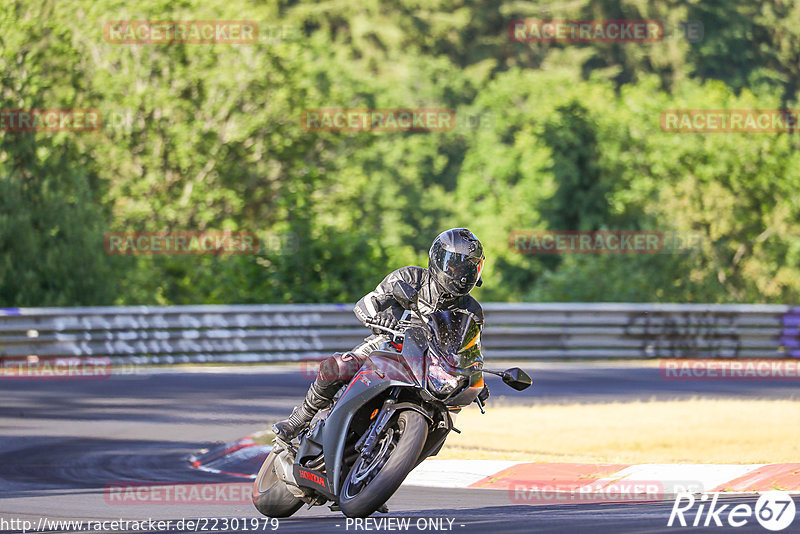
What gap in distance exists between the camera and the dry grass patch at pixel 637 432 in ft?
36.3

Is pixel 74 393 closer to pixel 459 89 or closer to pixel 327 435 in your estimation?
pixel 327 435

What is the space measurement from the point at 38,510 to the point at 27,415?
5765 mm

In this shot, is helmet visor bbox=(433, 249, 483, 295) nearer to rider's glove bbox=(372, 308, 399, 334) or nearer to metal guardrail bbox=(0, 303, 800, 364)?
rider's glove bbox=(372, 308, 399, 334)

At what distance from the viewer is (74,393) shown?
16.1 metres

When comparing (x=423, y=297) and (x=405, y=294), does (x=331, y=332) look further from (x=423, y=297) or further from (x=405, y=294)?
(x=405, y=294)

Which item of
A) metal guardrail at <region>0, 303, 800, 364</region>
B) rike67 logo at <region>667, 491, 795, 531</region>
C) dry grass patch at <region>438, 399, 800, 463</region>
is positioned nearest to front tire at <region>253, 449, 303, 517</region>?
rike67 logo at <region>667, 491, 795, 531</region>

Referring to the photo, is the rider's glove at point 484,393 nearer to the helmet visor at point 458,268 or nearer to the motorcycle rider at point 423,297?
the motorcycle rider at point 423,297

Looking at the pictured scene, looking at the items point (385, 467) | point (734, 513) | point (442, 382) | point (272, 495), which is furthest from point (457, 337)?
point (734, 513)

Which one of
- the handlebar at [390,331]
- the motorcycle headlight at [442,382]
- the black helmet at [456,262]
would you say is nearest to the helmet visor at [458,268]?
the black helmet at [456,262]

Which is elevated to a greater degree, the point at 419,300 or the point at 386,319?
the point at 419,300

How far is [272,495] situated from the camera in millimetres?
8070

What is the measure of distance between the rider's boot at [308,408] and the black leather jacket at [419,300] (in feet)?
1.64

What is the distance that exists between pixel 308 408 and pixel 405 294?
1.23 m

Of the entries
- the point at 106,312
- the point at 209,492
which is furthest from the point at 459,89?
the point at 209,492
